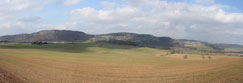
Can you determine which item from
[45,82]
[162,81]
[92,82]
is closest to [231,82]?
[162,81]

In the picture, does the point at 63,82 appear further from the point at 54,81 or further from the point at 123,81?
the point at 123,81

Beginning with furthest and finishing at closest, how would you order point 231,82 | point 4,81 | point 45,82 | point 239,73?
point 239,73 → point 231,82 → point 45,82 → point 4,81

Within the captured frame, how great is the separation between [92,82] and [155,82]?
338 inches

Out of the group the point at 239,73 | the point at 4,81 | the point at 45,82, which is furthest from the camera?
the point at 239,73

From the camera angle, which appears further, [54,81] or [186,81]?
[186,81]

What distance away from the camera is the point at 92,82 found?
26.1 metres

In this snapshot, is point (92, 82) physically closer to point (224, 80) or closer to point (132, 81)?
point (132, 81)

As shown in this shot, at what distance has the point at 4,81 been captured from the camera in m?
19.0

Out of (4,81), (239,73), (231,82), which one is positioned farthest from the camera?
(239,73)

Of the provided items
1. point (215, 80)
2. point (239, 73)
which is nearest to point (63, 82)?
point (215, 80)

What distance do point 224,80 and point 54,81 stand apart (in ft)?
75.1

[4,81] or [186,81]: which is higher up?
[4,81]

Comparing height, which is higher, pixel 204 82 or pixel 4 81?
pixel 4 81

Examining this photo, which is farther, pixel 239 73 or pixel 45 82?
pixel 239 73
